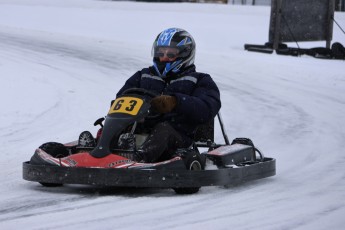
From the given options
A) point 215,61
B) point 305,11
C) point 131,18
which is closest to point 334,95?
point 215,61

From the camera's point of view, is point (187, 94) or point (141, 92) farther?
point (187, 94)

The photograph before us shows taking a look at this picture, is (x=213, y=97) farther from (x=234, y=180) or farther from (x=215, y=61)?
(x=215, y=61)

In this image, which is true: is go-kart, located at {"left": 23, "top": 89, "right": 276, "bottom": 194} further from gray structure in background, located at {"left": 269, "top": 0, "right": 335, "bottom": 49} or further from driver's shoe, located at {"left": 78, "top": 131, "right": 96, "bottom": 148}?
gray structure in background, located at {"left": 269, "top": 0, "right": 335, "bottom": 49}

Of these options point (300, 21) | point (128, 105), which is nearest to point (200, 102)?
point (128, 105)

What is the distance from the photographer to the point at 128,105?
6.79 m

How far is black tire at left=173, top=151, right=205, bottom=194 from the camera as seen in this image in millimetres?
6449

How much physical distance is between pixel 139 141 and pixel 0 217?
176cm

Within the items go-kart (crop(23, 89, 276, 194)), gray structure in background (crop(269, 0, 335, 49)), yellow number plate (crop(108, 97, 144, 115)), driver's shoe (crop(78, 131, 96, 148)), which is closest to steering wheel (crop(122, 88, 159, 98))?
go-kart (crop(23, 89, 276, 194))

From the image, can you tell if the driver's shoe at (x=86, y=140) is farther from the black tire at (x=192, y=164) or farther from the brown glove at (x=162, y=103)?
the black tire at (x=192, y=164)

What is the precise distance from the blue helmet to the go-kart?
1.72 ft

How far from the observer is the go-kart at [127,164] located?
6305mm

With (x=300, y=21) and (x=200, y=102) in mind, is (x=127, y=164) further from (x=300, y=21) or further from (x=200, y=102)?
(x=300, y=21)

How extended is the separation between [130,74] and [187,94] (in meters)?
7.48

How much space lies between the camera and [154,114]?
23.6 feet
